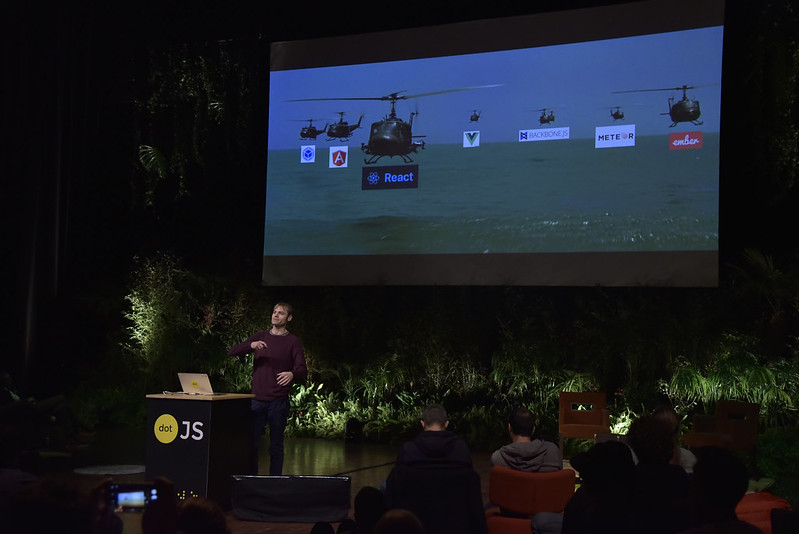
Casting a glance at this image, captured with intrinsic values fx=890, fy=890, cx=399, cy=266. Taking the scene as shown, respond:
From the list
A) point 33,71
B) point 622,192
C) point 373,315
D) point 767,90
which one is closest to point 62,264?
point 33,71

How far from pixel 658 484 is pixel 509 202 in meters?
5.75

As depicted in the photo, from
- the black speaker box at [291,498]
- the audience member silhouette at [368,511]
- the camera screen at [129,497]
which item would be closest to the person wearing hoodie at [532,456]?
the black speaker box at [291,498]

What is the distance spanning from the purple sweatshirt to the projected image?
3.16 metres

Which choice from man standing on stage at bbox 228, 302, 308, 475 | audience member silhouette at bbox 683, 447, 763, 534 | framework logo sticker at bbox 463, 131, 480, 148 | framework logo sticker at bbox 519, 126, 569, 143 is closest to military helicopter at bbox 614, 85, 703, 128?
framework logo sticker at bbox 519, 126, 569, 143

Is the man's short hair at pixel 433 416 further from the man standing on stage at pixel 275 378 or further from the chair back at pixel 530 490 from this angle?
the man standing on stage at pixel 275 378

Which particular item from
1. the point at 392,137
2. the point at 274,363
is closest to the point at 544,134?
the point at 392,137

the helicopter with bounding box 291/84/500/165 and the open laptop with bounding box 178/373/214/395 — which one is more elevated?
the helicopter with bounding box 291/84/500/165

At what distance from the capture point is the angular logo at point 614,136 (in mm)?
7988

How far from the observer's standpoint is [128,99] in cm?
1099

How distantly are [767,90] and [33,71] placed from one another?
758 centimetres

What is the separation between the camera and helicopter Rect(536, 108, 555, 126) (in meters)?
8.36

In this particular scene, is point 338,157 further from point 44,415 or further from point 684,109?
point 44,415

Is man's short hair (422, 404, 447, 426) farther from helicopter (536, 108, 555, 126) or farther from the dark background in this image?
the dark background

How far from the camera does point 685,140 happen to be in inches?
305
